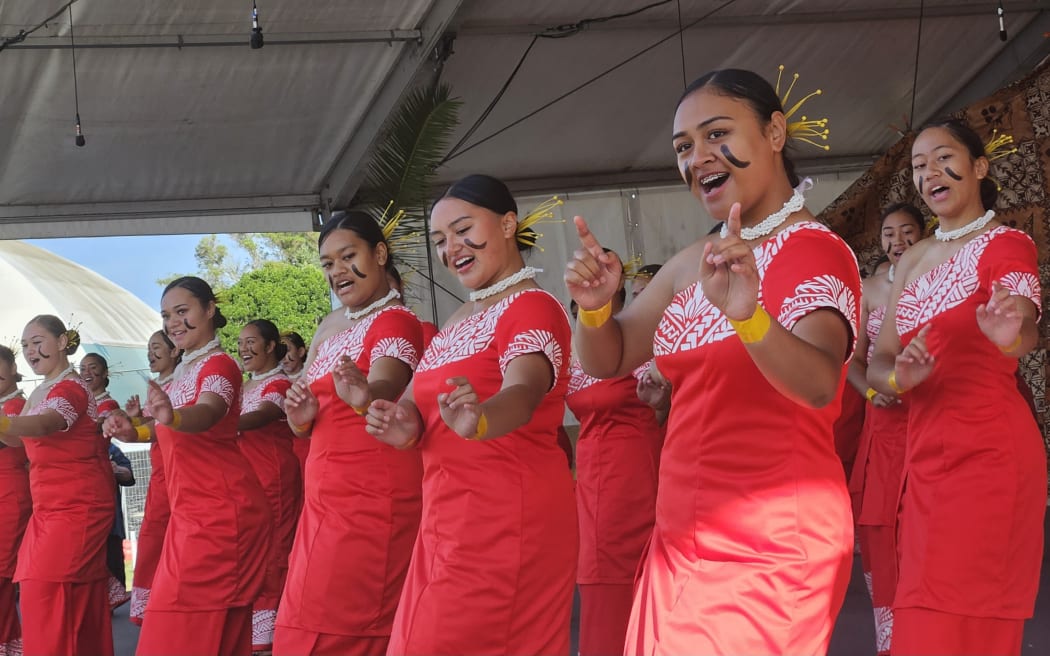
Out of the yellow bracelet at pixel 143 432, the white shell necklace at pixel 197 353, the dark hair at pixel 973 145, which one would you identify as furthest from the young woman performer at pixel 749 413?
the yellow bracelet at pixel 143 432

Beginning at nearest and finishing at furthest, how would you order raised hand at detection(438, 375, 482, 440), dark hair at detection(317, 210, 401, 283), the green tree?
raised hand at detection(438, 375, 482, 440) → dark hair at detection(317, 210, 401, 283) → the green tree

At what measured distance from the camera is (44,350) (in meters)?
5.66

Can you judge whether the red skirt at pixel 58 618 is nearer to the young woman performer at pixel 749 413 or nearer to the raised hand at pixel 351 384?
the raised hand at pixel 351 384

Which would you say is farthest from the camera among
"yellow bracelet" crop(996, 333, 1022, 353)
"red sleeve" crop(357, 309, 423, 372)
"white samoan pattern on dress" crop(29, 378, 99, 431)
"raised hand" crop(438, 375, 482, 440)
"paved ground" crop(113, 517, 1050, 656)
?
"white samoan pattern on dress" crop(29, 378, 99, 431)

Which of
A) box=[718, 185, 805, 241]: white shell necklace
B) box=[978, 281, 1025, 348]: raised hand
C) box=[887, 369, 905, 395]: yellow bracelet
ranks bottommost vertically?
box=[887, 369, 905, 395]: yellow bracelet

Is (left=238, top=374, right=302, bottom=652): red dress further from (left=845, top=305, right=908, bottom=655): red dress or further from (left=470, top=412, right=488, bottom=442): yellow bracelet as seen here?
(left=470, top=412, right=488, bottom=442): yellow bracelet

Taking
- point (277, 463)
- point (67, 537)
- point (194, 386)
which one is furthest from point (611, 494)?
point (67, 537)

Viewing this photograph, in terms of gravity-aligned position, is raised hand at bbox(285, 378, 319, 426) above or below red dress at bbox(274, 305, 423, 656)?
above

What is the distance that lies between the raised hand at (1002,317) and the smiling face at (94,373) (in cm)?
594

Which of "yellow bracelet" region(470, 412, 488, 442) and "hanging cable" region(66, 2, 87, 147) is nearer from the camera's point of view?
"yellow bracelet" region(470, 412, 488, 442)

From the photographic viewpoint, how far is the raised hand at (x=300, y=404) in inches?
147

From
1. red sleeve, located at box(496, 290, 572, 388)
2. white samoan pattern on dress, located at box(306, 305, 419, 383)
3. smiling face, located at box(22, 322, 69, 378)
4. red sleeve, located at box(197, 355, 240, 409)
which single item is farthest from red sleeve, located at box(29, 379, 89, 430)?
red sleeve, located at box(496, 290, 572, 388)

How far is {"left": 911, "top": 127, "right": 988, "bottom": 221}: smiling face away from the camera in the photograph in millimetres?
3311

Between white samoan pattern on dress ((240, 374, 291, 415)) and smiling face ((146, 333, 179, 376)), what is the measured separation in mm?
662
